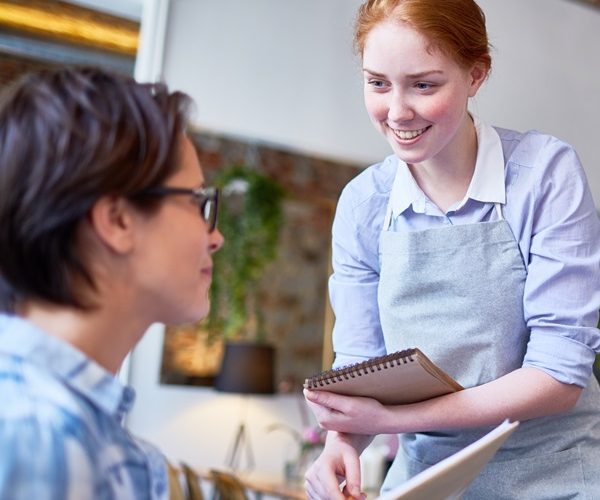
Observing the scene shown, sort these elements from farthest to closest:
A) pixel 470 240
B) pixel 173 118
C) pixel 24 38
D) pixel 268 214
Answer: pixel 24 38 < pixel 268 214 < pixel 470 240 < pixel 173 118

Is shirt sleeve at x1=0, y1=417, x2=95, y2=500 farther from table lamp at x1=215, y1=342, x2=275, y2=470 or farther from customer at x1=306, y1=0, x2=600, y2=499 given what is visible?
A: table lamp at x1=215, y1=342, x2=275, y2=470

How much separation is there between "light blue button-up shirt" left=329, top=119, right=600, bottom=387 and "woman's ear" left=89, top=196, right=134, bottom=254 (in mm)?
630

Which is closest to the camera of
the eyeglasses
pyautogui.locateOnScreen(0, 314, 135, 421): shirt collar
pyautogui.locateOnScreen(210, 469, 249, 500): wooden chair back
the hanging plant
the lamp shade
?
pyautogui.locateOnScreen(0, 314, 135, 421): shirt collar

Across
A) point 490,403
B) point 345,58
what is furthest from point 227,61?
point 490,403

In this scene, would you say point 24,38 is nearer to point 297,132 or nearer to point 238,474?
point 297,132

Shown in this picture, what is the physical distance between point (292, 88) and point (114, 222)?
3.82m

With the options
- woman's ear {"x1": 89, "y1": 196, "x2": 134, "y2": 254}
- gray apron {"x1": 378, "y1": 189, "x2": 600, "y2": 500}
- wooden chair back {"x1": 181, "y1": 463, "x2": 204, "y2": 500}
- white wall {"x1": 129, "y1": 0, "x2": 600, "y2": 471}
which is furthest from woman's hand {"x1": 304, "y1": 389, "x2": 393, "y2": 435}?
white wall {"x1": 129, "y1": 0, "x2": 600, "y2": 471}

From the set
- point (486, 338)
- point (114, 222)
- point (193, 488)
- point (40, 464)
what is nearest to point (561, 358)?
point (486, 338)

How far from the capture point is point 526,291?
4.55ft

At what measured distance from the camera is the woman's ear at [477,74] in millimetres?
1451

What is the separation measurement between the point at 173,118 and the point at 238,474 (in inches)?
151

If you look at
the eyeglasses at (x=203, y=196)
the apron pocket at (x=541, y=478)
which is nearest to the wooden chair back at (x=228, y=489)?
the apron pocket at (x=541, y=478)

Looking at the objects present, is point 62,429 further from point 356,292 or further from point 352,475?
point 356,292

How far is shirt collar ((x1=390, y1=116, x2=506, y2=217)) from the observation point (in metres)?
1.45
